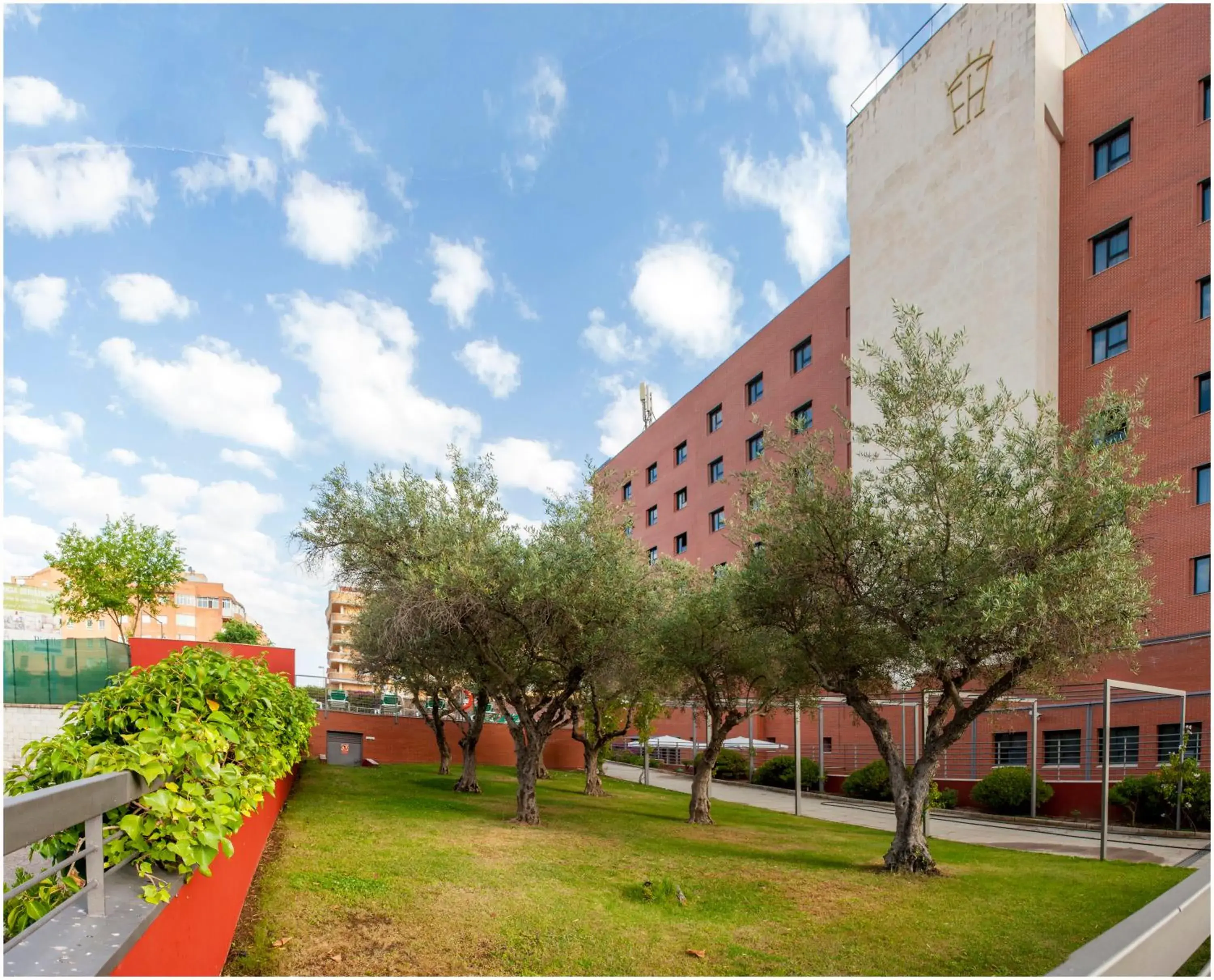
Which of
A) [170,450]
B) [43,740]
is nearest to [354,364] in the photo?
[170,450]

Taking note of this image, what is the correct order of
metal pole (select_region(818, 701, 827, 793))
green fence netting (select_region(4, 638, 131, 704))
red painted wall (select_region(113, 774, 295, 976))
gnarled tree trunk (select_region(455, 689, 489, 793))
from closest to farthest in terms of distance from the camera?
red painted wall (select_region(113, 774, 295, 976)), green fence netting (select_region(4, 638, 131, 704)), gnarled tree trunk (select_region(455, 689, 489, 793)), metal pole (select_region(818, 701, 827, 793))

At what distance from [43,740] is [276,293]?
37846mm

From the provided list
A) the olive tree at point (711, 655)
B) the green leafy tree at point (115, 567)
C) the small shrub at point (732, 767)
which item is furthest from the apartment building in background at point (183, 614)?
the olive tree at point (711, 655)

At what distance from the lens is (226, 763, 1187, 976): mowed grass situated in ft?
24.8

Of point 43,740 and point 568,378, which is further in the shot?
point 568,378

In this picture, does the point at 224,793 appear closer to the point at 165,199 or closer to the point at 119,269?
the point at 165,199

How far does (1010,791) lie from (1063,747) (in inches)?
176

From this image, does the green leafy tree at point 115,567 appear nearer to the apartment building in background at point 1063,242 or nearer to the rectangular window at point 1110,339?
the apartment building in background at point 1063,242

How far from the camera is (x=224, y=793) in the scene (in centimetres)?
449

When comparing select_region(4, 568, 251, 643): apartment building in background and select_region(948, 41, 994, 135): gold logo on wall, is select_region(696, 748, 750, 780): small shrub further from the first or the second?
select_region(4, 568, 251, 643): apartment building in background

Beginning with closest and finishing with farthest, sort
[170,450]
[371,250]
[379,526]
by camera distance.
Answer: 1. [379,526]
2. [371,250]
3. [170,450]

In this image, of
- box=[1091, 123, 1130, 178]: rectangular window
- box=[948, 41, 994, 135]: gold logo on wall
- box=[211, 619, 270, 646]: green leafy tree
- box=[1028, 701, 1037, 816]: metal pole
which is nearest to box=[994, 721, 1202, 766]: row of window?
box=[1028, 701, 1037, 816]: metal pole

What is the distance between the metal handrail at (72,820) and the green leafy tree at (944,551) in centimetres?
1059

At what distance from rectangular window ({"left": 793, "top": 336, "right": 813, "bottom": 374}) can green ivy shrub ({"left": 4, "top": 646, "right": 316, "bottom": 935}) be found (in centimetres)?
3761
